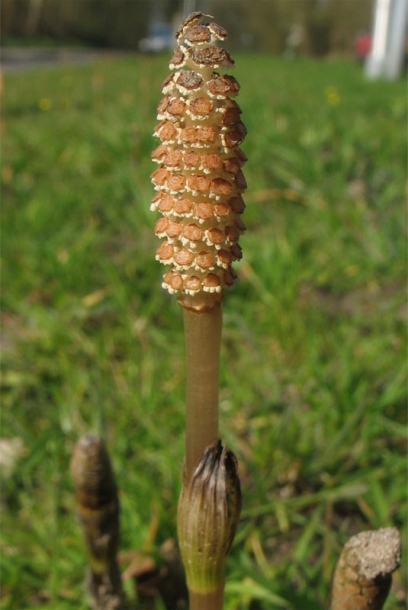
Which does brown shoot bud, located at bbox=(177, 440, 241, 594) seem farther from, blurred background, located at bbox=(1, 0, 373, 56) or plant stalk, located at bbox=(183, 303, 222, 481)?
blurred background, located at bbox=(1, 0, 373, 56)

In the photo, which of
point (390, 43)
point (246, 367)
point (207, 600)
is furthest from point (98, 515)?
point (390, 43)

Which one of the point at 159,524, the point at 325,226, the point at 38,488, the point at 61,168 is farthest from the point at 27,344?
the point at 61,168

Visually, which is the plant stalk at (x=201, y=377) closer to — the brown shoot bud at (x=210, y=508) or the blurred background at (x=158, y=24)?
the brown shoot bud at (x=210, y=508)

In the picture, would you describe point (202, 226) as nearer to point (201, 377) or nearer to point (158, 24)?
point (201, 377)

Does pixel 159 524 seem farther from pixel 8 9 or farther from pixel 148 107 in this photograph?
pixel 8 9

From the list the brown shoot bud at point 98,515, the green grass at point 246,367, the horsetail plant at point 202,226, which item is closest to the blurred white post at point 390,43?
the green grass at point 246,367

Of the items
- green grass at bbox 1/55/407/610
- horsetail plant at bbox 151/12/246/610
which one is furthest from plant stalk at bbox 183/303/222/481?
green grass at bbox 1/55/407/610
